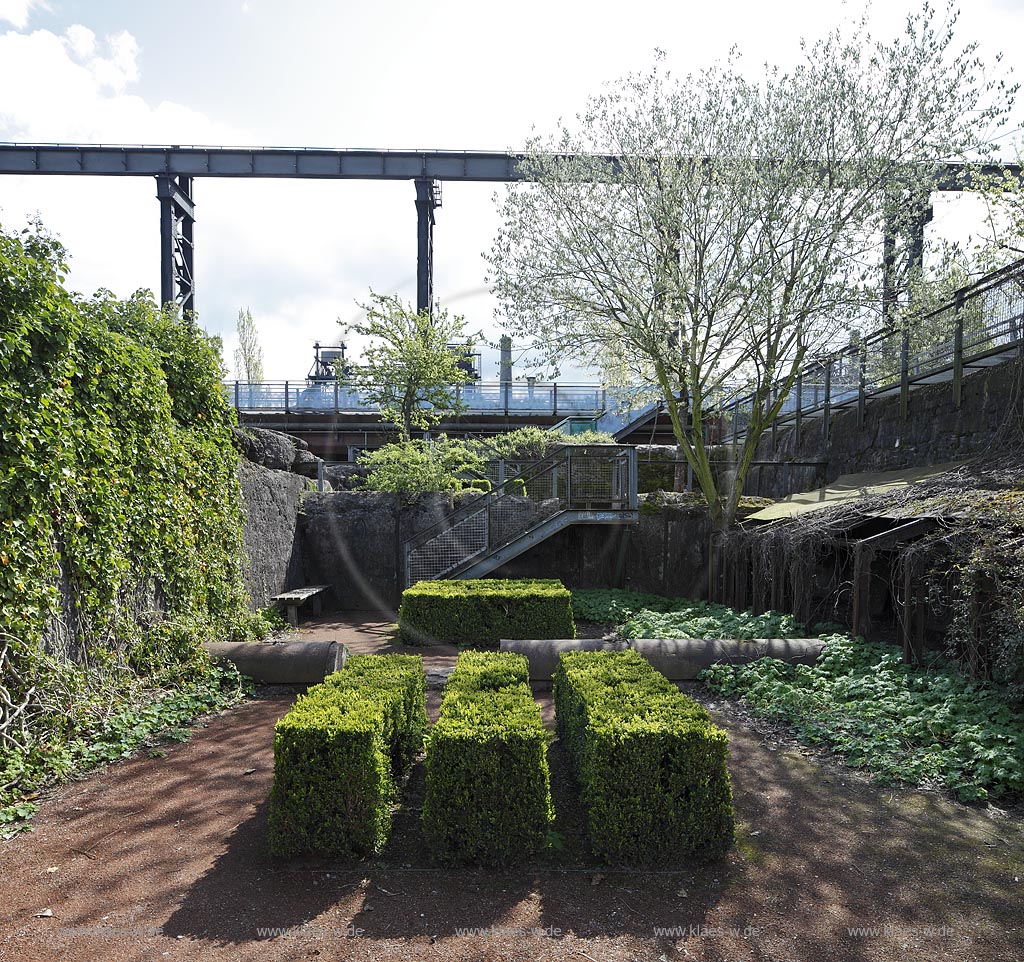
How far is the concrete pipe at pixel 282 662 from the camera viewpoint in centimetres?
819

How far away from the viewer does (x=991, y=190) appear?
12.4 meters

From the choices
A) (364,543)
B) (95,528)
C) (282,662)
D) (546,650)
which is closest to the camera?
(95,528)

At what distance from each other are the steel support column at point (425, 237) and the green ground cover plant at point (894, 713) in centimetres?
2455

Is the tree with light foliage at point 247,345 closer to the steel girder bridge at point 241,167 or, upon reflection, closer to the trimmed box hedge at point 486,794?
the steel girder bridge at point 241,167

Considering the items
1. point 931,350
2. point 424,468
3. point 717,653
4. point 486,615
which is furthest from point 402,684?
point 931,350

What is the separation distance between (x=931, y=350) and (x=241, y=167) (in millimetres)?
25993

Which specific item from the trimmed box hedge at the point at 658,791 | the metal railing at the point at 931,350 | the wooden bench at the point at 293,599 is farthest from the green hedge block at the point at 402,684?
the metal railing at the point at 931,350

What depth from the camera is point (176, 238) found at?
3019 centimetres

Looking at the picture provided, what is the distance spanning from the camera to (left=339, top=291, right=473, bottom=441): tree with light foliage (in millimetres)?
20312

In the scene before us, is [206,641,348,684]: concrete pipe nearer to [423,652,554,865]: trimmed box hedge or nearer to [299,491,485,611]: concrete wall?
[423,652,554,865]: trimmed box hedge

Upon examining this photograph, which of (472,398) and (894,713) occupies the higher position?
(472,398)

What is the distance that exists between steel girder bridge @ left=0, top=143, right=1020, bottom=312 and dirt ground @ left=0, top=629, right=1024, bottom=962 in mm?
25728

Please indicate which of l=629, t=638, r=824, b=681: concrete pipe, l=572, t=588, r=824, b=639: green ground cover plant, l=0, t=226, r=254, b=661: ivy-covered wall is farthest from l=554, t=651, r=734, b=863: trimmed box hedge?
l=572, t=588, r=824, b=639: green ground cover plant

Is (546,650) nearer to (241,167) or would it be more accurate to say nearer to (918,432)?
(918,432)
